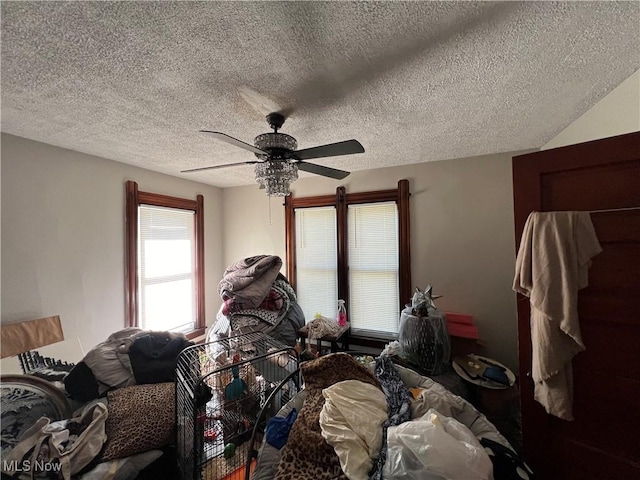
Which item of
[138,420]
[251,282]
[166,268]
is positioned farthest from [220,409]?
[166,268]

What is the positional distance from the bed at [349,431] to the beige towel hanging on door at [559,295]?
14.7 inches

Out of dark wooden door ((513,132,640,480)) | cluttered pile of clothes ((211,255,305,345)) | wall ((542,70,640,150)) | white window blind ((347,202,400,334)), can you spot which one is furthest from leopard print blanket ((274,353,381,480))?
wall ((542,70,640,150))

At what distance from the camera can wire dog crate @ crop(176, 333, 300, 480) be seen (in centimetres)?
138

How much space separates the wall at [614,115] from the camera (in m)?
1.39

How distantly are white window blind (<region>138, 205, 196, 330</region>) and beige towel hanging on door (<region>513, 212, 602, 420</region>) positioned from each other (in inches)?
140

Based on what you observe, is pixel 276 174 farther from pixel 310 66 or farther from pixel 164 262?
pixel 164 262

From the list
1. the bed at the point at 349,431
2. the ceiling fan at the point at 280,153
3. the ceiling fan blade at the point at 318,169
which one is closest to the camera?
the bed at the point at 349,431

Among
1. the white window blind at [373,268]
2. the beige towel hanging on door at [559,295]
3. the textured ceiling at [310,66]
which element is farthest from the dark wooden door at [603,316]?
the white window blind at [373,268]

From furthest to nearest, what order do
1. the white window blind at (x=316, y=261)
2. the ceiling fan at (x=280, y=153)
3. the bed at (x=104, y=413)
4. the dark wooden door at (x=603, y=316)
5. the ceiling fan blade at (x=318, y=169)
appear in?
1. the white window blind at (x=316, y=261)
2. the ceiling fan blade at (x=318, y=169)
3. the ceiling fan at (x=280, y=153)
4. the bed at (x=104, y=413)
5. the dark wooden door at (x=603, y=316)

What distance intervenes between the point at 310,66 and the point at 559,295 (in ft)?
5.41

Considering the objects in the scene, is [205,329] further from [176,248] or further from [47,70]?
[47,70]

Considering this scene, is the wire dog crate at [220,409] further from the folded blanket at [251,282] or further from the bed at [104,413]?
the folded blanket at [251,282]

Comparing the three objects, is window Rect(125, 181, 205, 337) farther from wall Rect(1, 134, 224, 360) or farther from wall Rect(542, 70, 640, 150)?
wall Rect(542, 70, 640, 150)

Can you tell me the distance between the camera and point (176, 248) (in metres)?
3.28
